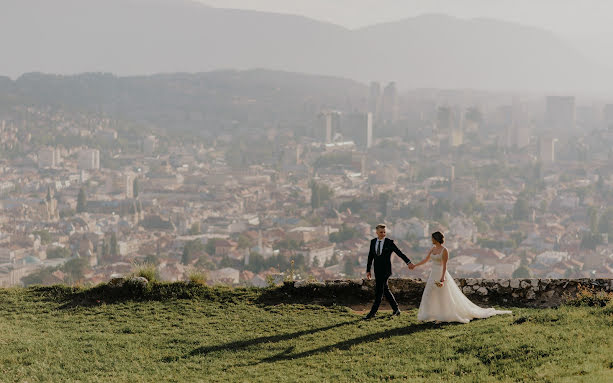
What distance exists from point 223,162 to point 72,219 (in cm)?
3778

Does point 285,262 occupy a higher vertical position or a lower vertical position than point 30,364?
lower

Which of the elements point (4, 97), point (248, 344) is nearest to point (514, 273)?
point (248, 344)

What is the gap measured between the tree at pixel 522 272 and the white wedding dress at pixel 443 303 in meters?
33.0

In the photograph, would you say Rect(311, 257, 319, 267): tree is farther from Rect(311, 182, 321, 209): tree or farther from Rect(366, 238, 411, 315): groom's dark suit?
Rect(366, 238, 411, 315): groom's dark suit

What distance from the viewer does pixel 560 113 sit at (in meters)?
128

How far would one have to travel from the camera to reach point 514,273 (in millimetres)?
38531

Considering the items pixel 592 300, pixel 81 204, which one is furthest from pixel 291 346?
pixel 81 204

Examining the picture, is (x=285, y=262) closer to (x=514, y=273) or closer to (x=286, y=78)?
(x=514, y=273)

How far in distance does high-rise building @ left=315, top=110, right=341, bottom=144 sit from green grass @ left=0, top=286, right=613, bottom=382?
107 metres

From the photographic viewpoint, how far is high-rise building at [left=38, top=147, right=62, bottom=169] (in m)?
85.6

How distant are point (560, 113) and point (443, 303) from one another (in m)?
133

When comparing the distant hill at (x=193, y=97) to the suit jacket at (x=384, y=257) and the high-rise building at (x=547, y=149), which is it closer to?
the high-rise building at (x=547, y=149)

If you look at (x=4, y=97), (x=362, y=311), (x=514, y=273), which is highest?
(x=4, y=97)

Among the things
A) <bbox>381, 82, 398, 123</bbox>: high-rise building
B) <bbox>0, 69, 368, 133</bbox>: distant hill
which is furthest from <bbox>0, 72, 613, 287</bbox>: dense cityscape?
<bbox>0, 69, 368, 133</bbox>: distant hill
